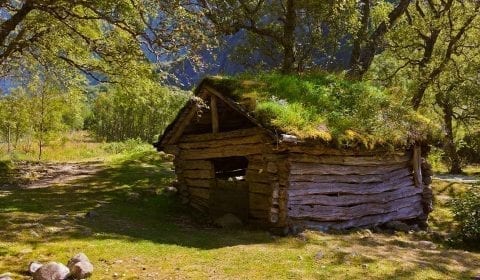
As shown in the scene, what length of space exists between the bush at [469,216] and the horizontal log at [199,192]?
6265mm

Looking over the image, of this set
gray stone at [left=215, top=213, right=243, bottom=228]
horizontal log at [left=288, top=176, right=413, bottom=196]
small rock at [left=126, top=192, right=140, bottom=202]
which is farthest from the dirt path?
horizontal log at [left=288, top=176, right=413, bottom=196]

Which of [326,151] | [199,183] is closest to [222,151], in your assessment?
[199,183]

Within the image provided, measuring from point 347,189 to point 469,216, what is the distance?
9.47ft

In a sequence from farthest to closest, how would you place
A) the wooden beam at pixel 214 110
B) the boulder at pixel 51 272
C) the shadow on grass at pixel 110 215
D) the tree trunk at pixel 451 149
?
the tree trunk at pixel 451 149 → the wooden beam at pixel 214 110 → the shadow on grass at pixel 110 215 → the boulder at pixel 51 272

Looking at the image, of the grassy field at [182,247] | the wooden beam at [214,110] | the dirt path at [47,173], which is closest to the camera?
the grassy field at [182,247]

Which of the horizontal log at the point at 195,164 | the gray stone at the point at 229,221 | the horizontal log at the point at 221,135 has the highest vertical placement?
the horizontal log at the point at 221,135

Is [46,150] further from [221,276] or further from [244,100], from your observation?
[221,276]

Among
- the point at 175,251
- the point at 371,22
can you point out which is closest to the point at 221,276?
the point at 175,251

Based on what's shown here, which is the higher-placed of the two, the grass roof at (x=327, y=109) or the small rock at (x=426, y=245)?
the grass roof at (x=327, y=109)

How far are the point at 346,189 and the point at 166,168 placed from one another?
10543 mm

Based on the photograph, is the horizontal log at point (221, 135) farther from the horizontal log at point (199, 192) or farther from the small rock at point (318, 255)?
the small rock at point (318, 255)

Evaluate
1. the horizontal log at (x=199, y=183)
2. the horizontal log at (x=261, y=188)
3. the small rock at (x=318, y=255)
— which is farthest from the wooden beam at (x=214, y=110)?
the small rock at (x=318, y=255)

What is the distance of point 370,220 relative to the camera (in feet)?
41.4

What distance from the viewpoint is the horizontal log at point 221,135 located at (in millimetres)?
11234
